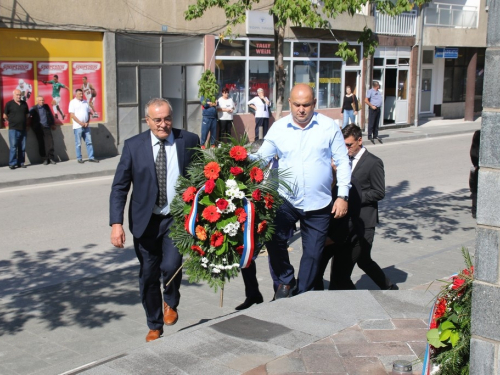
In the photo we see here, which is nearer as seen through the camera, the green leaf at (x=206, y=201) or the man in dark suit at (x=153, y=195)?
the green leaf at (x=206, y=201)

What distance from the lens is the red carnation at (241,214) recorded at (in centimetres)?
545

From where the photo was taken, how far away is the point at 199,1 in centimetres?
1223

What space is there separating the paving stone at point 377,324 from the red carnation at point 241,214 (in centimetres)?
126

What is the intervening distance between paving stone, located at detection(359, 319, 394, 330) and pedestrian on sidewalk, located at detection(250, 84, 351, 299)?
756 millimetres

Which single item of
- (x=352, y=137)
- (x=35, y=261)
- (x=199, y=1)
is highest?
(x=199, y=1)

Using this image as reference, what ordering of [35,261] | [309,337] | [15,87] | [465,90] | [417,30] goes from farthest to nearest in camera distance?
1. [465,90]
2. [417,30]
3. [15,87]
4. [35,261]
5. [309,337]

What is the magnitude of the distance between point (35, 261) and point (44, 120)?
8831 millimetres

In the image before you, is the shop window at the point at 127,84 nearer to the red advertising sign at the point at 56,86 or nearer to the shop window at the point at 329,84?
the red advertising sign at the point at 56,86

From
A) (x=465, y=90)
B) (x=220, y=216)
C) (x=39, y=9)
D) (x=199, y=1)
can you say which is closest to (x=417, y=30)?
(x=465, y=90)

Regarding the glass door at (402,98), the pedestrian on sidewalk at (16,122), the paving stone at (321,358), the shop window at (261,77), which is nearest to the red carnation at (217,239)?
the paving stone at (321,358)

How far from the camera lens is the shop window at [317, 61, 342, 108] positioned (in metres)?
25.5

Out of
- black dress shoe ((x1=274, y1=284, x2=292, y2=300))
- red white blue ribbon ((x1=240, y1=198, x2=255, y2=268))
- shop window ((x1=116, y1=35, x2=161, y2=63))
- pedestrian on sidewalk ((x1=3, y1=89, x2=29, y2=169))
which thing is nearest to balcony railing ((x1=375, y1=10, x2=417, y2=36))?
shop window ((x1=116, y1=35, x2=161, y2=63))

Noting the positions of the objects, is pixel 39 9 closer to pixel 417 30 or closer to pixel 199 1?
pixel 199 1

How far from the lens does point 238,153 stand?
5746mm
